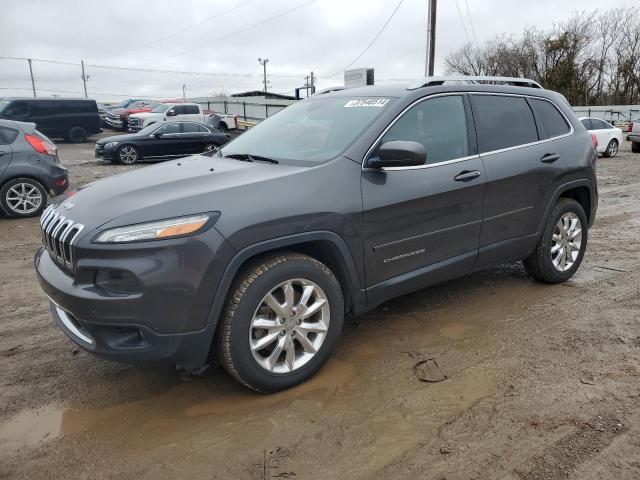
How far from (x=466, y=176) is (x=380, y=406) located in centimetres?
182

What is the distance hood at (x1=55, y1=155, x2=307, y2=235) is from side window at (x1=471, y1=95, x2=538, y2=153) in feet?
5.61

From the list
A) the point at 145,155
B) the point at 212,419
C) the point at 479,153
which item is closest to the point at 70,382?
the point at 212,419

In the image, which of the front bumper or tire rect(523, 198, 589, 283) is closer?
the front bumper

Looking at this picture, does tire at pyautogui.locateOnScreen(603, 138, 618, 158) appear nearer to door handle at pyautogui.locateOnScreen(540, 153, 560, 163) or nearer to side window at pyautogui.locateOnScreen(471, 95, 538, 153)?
door handle at pyautogui.locateOnScreen(540, 153, 560, 163)

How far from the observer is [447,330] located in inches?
158

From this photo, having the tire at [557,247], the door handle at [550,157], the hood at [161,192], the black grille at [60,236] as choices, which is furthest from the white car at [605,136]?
the black grille at [60,236]

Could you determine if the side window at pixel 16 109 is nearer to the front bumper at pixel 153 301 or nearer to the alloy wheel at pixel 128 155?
the alloy wheel at pixel 128 155

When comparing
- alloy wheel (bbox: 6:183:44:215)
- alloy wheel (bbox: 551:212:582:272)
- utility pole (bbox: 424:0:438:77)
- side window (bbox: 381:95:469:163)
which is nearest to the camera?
side window (bbox: 381:95:469:163)

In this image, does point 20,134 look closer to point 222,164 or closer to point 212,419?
point 222,164

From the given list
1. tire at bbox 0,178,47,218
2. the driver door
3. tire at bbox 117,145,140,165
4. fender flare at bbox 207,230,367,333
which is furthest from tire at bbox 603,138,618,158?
fender flare at bbox 207,230,367,333

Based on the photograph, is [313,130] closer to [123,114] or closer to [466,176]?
[466,176]

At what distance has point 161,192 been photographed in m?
2.96

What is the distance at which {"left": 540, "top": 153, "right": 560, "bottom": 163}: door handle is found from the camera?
4492 millimetres

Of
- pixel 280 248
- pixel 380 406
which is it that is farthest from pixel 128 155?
pixel 380 406
